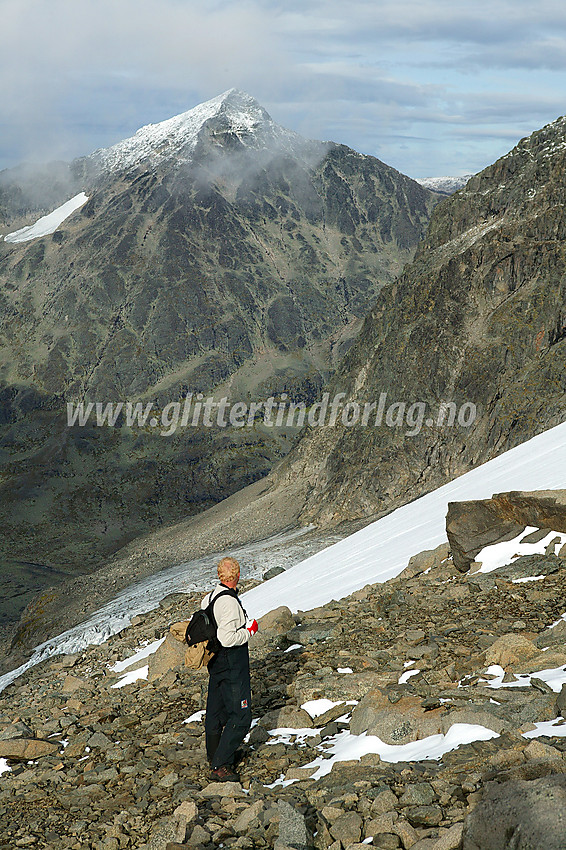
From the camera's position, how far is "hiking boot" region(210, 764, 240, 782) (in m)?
8.12

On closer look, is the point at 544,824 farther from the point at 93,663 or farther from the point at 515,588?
the point at 93,663

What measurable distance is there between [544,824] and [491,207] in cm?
6960

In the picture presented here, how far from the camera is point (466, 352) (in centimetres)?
6072

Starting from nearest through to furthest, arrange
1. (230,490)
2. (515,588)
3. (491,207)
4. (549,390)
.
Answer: (515,588) < (549,390) < (491,207) < (230,490)

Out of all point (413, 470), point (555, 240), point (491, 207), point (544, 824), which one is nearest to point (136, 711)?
point (544, 824)

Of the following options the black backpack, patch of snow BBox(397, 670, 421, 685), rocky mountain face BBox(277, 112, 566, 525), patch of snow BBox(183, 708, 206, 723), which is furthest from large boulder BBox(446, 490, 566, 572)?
rocky mountain face BBox(277, 112, 566, 525)

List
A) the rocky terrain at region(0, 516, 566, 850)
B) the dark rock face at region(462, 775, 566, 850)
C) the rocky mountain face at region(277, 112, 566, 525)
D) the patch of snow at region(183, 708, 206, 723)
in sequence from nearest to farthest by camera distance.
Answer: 1. the dark rock face at region(462, 775, 566, 850)
2. the rocky terrain at region(0, 516, 566, 850)
3. the patch of snow at region(183, 708, 206, 723)
4. the rocky mountain face at region(277, 112, 566, 525)

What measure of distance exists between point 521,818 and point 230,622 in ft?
14.8

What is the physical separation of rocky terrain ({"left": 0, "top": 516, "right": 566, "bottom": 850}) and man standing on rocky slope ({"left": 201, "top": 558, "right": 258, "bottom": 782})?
39cm

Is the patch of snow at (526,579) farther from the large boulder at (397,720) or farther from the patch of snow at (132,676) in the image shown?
the patch of snow at (132,676)

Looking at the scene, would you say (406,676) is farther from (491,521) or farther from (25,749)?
(491,521)

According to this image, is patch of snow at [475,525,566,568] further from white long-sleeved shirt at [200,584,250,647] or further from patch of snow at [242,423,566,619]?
white long-sleeved shirt at [200,584,250,647]

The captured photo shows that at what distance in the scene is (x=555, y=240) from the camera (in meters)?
58.2

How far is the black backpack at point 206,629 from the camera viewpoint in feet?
28.8
